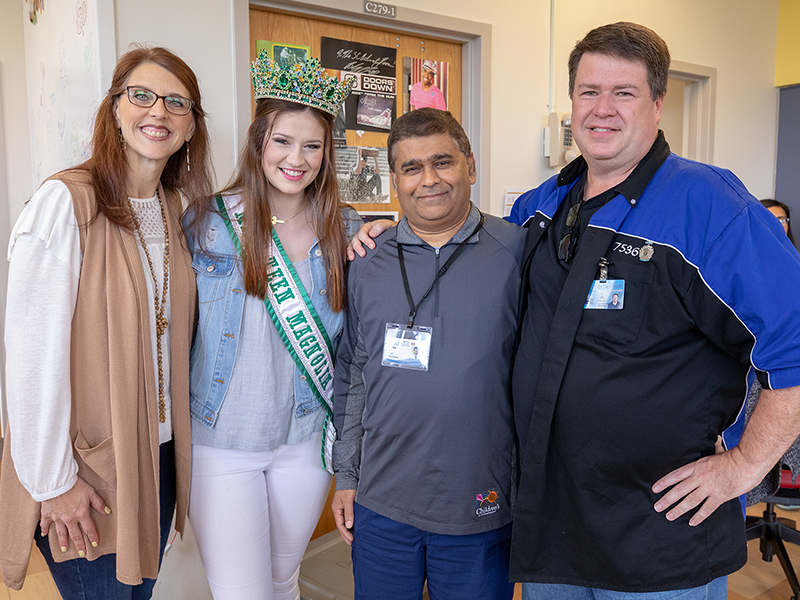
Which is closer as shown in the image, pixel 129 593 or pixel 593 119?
pixel 593 119

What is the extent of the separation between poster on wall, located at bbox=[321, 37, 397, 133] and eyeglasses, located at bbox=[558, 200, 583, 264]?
1.55 meters

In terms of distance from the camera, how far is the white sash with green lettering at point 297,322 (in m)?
1.54

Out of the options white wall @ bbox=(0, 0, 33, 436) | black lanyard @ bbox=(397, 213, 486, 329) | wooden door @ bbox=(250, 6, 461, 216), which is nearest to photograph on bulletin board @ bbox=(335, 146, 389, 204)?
wooden door @ bbox=(250, 6, 461, 216)

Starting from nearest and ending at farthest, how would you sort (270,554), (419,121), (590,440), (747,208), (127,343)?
1. (747,208)
2. (590,440)
3. (127,343)
4. (419,121)
5. (270,554)

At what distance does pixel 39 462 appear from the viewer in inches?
48.1

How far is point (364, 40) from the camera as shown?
2615 mm

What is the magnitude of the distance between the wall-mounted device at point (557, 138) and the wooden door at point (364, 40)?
1.58 feet

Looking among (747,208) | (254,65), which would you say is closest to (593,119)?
(747,208)

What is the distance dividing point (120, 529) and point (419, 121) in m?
1.14

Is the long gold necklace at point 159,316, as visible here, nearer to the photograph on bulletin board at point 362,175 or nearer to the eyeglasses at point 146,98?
the eyeglasses at point 146,98

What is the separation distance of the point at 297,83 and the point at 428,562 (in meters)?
1.19

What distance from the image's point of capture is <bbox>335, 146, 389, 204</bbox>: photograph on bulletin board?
265cm

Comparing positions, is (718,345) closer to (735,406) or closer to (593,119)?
(735,406)

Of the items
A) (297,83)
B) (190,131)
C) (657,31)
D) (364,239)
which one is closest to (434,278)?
(364,239)
